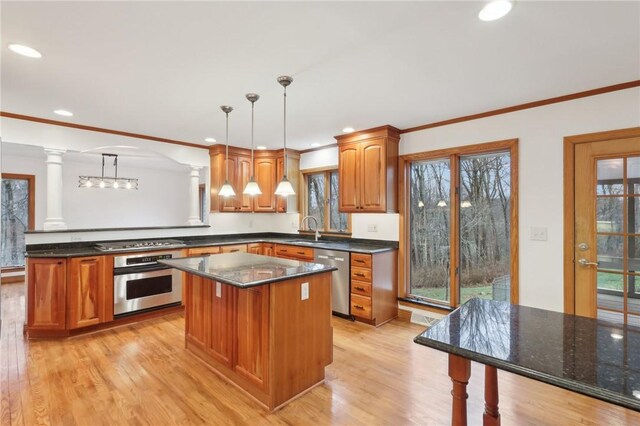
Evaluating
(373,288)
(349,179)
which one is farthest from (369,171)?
(373,288)

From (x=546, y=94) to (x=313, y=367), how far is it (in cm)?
311

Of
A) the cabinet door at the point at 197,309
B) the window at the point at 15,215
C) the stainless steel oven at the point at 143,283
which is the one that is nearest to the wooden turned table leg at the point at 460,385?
the cabinet door at the point at 197,309

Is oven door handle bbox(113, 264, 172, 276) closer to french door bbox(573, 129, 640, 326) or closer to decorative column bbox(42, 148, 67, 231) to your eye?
decorative column bbox(42, 148, 67, 231)

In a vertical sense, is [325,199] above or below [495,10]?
below

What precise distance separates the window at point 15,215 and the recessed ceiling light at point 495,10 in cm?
797

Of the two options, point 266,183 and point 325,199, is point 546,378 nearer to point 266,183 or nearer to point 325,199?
point 325,199

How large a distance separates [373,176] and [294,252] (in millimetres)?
1604

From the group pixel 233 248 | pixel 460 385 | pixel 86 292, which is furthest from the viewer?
pixel 233 248

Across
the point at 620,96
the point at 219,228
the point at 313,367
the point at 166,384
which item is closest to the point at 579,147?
the point at 620,96

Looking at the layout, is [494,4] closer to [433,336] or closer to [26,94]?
[433,336]

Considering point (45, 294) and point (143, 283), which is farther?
point (143, 283)

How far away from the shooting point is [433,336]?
4.44 feet

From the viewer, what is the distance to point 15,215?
6164 millimetres

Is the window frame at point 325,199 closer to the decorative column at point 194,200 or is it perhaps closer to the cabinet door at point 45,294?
the decorative column at point 194,200
